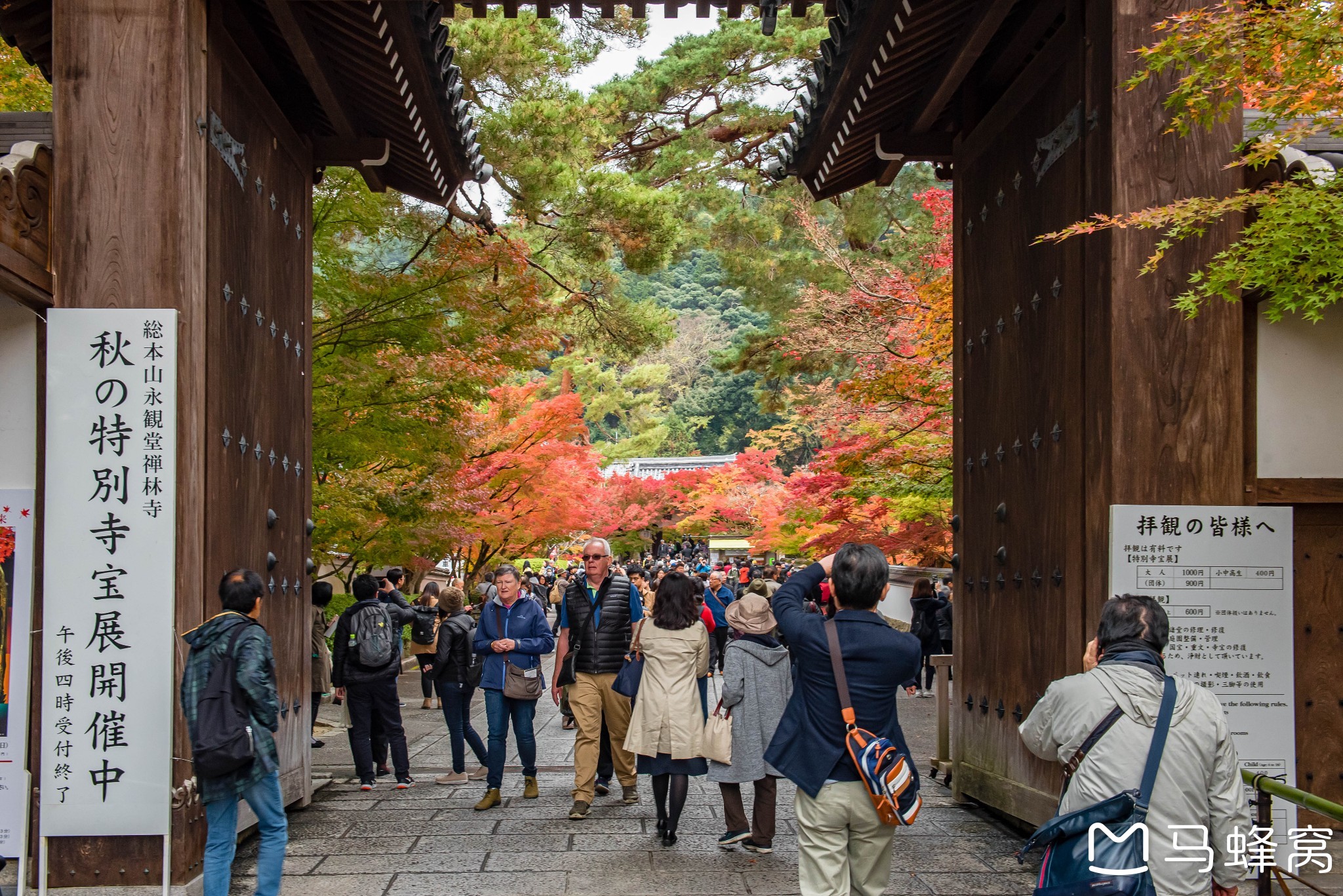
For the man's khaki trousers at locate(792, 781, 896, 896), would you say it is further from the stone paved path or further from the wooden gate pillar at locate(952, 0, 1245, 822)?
the wooden gate pillar at locate(952, 0, 1245, 822)

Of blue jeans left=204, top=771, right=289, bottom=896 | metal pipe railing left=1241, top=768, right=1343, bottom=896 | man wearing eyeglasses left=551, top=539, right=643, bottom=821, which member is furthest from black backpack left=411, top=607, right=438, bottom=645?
metal pipe railing left=1241, top=768, right=1343, bottom=896

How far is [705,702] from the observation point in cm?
728

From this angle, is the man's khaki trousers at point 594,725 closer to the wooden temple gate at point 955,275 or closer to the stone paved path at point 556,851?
the stone paved path at point 556,851

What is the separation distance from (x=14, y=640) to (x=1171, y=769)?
5.47 m

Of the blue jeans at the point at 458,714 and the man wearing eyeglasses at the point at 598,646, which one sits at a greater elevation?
the man wearing eyeglasses at the point at 598,646

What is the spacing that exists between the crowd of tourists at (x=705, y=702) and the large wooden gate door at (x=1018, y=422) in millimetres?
1090

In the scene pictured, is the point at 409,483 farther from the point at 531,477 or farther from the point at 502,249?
the point at 531,477

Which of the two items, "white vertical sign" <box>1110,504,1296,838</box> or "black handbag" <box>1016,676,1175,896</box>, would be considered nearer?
"black handbag" <box>1016,676,1175,896</box>

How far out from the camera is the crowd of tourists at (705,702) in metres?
3.61

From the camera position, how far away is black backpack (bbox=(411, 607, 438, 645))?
11.5 meters

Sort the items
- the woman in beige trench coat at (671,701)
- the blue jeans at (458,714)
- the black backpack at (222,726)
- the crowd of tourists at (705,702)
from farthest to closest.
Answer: the blue jeans at (458,714), the woman in beige trench coat at (671,701), the black backpack at (222,726), the crowd of tourists at (705,702)

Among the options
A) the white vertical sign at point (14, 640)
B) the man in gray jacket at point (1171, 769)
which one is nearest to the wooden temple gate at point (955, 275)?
the white vertical sign at point (14, 640)

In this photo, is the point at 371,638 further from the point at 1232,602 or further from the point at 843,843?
the point at 1232,602

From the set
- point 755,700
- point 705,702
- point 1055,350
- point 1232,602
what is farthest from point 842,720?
point 1055,350
